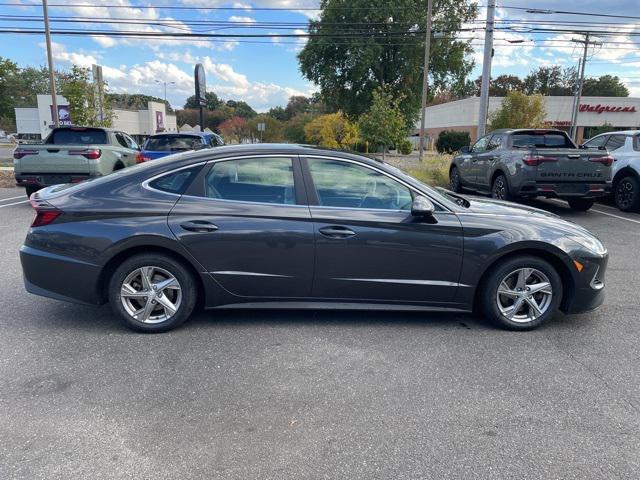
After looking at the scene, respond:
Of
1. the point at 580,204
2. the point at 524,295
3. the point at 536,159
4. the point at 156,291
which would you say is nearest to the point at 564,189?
the point at 536,159

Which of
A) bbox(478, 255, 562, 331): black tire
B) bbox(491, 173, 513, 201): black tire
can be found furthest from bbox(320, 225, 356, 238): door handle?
bbox(491, 173, 513, 201): black tire

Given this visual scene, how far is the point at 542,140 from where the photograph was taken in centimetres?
1055

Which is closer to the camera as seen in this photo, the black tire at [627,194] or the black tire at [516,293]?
the black tire at [516,293]

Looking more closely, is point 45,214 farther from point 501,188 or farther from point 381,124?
point 381,124

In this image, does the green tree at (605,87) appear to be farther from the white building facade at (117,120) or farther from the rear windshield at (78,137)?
the rear windshield at (78,137)

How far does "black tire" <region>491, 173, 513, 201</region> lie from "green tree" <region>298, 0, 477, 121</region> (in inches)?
1086

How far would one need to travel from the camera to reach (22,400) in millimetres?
3117

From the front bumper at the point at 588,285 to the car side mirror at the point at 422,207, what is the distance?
4.58 ft

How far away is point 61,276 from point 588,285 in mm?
4500

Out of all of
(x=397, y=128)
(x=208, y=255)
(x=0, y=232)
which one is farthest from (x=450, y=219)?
(x=397, y=128)

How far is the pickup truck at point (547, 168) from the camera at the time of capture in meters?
9.48

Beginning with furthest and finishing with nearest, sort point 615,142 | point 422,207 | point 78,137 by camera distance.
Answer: point 615,142 → point 78,137 → point 422,207

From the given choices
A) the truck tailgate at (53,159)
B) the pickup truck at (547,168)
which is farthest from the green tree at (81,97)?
the pickup truck at (547,168)

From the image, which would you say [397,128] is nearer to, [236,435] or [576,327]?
[576,327]
